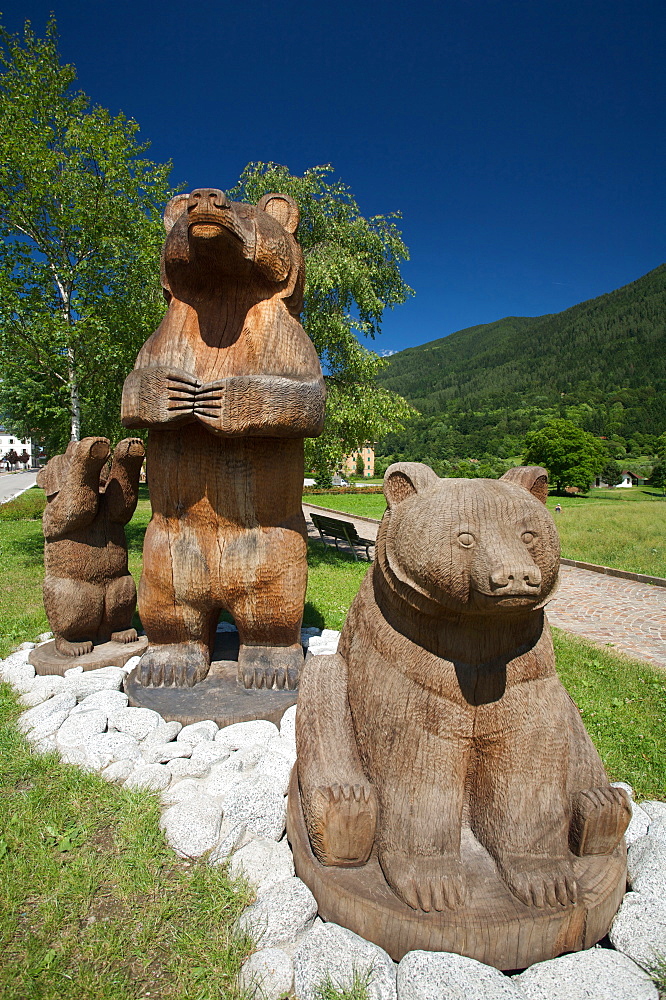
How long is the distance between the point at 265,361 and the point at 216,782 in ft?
7.58

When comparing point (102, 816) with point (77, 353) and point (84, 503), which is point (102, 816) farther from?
point (77, 353)

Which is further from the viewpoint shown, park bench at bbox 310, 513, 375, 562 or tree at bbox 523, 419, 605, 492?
tree at bbox 523, 419, 605, 492

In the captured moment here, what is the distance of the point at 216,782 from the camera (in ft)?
8.82

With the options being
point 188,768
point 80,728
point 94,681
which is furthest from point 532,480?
point 94,681

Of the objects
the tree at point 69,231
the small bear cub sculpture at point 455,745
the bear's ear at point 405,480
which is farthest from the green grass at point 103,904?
the tree at point 69,231

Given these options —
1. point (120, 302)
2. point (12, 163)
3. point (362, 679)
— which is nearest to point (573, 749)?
point (362, 679)

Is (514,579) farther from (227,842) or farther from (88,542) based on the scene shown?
(88,542)

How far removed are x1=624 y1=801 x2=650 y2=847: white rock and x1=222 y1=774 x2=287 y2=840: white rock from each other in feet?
5.13

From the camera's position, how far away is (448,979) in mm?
1555

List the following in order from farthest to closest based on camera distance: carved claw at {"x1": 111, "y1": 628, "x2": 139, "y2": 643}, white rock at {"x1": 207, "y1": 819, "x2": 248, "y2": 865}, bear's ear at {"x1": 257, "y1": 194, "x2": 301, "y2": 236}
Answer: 1. carved claw at {"x1": 111, "y1": 628, "x2": 139, "y2": 643}
2. bear's ear at {"x1": 257, "y1": 194, "x2": 301, "y2": 236}
3. white rock at {"x1": 207, "y1": 819, "x2": 248, "y2": 865}

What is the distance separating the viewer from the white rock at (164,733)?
9.98 feet

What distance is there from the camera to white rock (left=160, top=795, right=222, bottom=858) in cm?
227

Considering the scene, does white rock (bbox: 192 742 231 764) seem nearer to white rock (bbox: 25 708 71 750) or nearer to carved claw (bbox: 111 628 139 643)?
white rock (bbox: 25 708 71 750)

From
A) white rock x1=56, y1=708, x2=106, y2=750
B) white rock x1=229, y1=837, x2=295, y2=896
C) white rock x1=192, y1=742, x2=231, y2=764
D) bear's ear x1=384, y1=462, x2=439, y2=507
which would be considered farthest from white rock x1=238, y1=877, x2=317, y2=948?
white rock x1=56, y1=708, x2=106, y2=750
